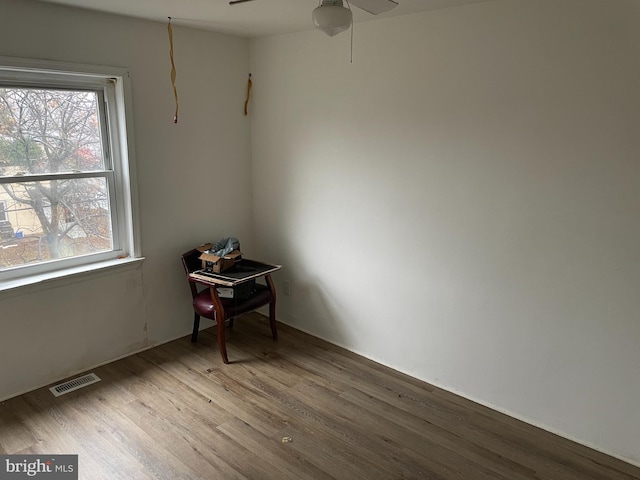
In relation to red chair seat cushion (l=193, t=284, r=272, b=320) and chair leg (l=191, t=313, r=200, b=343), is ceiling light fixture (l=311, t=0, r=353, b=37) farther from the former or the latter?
chair leg (l=191, t=313, r=200, b=343)

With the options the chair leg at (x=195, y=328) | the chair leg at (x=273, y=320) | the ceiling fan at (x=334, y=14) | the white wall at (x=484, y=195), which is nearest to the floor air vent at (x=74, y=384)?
the chair leg at (x=195, y=328)

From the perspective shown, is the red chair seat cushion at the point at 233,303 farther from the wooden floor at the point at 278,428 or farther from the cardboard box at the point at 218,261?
the wooden floor at the point at 278,428

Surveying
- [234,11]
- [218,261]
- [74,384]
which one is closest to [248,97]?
[234,11]

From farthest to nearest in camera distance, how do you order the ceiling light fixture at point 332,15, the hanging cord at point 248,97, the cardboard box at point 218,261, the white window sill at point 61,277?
the hanging cord at point 248,97 → the cardboard box at point 218,261 → the white window sill at point 61,277 → the ceiling light fixture at point 332,15

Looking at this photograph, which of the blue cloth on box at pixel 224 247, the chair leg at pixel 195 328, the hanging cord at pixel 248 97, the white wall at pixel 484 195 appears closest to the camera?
the white wall at pixel 484 195

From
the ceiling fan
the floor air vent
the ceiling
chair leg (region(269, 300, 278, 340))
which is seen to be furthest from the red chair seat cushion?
the ceiling fan

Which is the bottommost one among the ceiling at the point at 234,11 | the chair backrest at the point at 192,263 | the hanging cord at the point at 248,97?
the chair backrest at the point at 192,263

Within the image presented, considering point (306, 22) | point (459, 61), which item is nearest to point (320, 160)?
point (306, 22)

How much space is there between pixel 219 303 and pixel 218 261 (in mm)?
323

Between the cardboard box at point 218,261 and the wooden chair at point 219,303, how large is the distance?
0.13 m

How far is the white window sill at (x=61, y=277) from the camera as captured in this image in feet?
9.36

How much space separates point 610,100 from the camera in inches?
89.1

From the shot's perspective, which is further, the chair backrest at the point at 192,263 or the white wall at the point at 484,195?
the chair backrest at the point at 192,263

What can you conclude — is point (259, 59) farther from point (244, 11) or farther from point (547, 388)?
point (547, 388)
